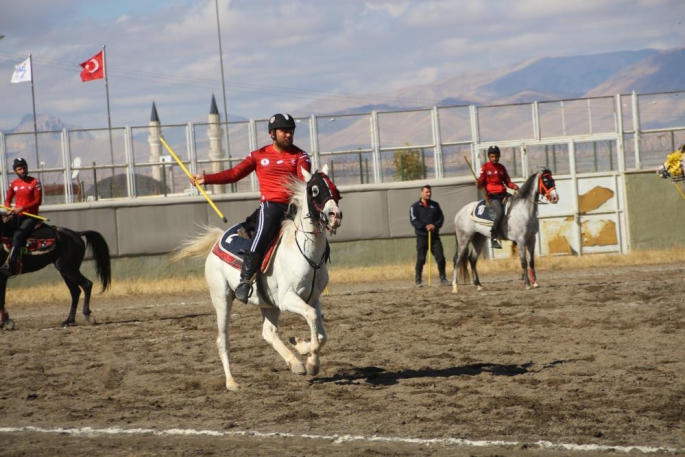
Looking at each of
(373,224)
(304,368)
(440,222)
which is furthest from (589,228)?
(304,368)

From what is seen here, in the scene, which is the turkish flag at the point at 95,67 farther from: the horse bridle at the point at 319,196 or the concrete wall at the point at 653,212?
the horse bridle at the point at 319,196

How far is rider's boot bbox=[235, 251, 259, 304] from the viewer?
9.34m

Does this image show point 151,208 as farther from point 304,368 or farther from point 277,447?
point 277,447

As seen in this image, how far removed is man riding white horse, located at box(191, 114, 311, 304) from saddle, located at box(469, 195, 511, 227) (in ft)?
33.0

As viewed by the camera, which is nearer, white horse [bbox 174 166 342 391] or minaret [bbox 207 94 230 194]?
white horse [bbox 174 166 342 391]

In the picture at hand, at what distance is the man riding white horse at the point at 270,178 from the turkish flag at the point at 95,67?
43.4 m

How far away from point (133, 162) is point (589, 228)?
1342 centimetres

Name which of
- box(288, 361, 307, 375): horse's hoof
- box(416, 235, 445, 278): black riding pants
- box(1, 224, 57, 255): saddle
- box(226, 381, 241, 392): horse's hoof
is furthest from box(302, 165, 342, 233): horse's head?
box(416, 235, 445, 278): black riding pants

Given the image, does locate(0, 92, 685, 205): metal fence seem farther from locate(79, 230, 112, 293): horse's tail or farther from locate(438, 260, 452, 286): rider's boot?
locate(79, 230, 112, 293): horse's tail

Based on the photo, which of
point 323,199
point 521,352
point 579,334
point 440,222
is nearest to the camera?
point 323,199

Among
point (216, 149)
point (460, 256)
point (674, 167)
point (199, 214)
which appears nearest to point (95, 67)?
point (216, 149)

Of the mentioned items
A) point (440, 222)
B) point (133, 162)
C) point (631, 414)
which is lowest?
point (631, 414)

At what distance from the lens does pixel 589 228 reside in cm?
2823

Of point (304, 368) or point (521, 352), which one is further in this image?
point (521, 352)
